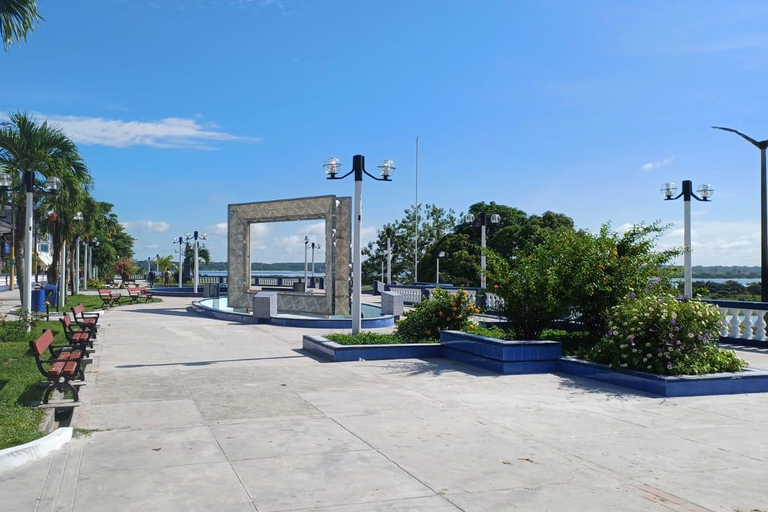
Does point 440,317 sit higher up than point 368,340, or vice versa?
point 440,317

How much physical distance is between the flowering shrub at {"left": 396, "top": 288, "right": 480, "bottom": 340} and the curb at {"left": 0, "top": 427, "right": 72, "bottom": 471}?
29.0 feet

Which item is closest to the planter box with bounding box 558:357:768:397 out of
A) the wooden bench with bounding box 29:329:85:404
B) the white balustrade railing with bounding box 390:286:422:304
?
the wooden bench with bounding box 29:329:85:404

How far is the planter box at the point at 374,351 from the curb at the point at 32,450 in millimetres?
6686

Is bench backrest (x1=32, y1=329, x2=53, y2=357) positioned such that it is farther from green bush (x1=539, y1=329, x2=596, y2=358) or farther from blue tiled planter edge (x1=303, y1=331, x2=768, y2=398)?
green bush (x1=539, y1=329, x2=596, y2=358)

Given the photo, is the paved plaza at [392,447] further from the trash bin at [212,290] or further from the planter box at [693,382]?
the trash bin at [212,290]

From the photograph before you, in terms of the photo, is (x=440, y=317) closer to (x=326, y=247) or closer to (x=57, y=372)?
(x=57, y=372)

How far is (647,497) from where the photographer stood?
5.20 m

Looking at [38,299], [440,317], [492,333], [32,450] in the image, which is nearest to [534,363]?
[492,333]

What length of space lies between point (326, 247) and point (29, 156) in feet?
33.3

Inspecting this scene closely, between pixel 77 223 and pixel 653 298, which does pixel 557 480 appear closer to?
pixel 653 298

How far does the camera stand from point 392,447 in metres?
6.65

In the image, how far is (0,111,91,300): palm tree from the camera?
19.7 meters

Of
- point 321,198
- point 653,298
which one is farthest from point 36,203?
point 653,298

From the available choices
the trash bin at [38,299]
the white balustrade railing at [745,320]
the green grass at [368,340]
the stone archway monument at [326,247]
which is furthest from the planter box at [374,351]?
the trash bin at [38,299]
